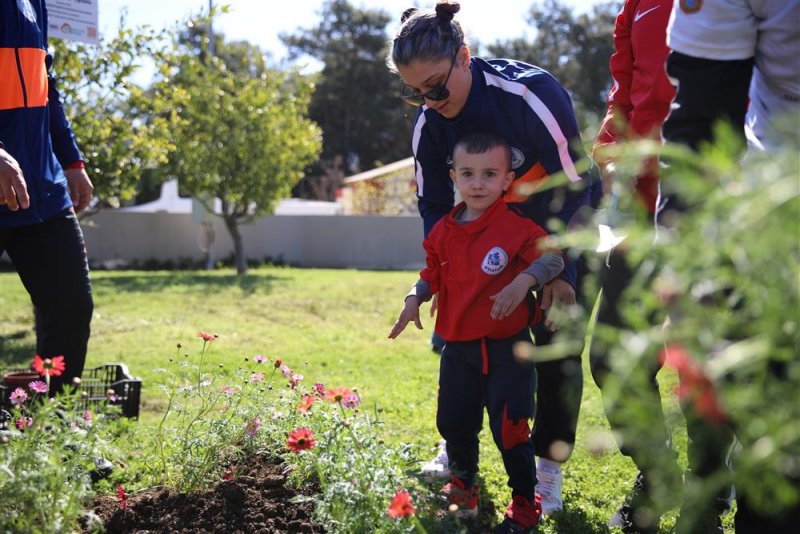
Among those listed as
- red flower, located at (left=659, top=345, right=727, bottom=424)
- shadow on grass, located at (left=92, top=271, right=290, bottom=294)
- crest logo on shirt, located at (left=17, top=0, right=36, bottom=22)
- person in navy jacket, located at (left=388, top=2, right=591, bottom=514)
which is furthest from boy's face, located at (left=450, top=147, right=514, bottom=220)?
shadow on grass, located at (left=92, top=271, right=290, bottom=294)

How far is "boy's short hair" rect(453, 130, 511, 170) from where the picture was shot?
291 centimetres

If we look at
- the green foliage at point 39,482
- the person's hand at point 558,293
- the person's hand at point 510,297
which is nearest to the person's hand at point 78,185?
the green foliage at point 39,482

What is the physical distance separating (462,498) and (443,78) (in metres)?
1.48

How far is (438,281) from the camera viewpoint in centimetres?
301

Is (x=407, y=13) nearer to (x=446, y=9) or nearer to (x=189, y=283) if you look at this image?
(x=446, y=9)

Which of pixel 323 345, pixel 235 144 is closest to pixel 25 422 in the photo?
pixel 323 345

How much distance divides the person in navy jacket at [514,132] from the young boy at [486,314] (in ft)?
0.36

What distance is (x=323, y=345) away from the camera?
22.6ft

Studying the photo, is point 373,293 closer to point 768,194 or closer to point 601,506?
point 601,506

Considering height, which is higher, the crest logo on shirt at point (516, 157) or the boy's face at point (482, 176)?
the crest logo on shirt at point (516, 157)

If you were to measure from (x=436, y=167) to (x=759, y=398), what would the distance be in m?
2.43

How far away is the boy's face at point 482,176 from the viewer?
290 cm

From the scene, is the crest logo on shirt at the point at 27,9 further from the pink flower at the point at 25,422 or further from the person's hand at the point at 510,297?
the person's hand at the point at 510,297

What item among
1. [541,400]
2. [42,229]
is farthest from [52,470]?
[541,400]
